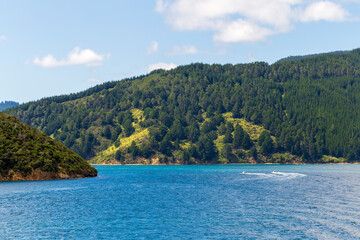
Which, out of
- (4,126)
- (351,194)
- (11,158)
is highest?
(4,126)

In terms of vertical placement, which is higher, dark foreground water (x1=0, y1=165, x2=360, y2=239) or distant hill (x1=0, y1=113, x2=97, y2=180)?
distant hill (x1=0, y1=113, x2=97, y2=180)

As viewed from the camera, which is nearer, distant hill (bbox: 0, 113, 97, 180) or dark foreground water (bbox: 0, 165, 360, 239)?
dark foreground water (bbox: 0, 165, 360, 239)

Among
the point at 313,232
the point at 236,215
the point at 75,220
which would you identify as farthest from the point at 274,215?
the point at 75,220

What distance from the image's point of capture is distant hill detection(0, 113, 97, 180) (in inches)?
5561

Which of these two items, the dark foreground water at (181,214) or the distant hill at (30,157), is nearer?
the dark foreground water at (181,214)

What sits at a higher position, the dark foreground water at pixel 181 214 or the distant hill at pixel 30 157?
the distant hill at pixel 30 157

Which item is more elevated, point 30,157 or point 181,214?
point 30,157

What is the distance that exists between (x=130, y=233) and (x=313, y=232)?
1171 inches

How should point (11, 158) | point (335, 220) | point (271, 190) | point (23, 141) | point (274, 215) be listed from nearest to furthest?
point (335, 220) → point (274, 215) → point (271, 190) → point (11, 158) → point (23, 141)

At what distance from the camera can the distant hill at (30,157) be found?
141250mm

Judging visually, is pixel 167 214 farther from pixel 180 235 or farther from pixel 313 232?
pixel 313 232

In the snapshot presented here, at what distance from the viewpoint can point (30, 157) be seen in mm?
142750

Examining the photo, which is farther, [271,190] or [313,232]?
[271,190]

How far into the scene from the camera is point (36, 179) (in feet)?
478
